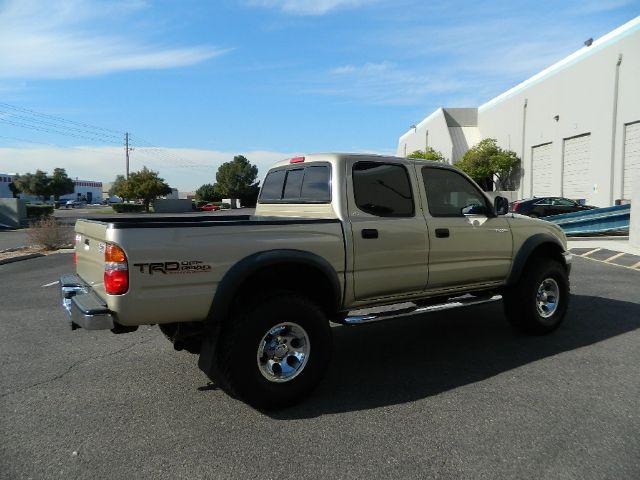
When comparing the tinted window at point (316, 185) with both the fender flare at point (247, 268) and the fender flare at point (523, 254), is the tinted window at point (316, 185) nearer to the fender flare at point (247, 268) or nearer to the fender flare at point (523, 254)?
the fender flare at point (247, 268)

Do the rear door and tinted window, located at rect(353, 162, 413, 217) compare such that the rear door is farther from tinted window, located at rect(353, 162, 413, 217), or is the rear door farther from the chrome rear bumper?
the chrome rear bumper

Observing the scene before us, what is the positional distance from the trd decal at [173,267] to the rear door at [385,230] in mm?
1385

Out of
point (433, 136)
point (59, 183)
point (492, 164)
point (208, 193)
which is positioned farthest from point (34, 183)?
point (492, 164)

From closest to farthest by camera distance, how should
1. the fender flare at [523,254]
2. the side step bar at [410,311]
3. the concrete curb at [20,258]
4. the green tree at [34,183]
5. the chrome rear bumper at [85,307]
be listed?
the chrome rear bumper at [85,307]
the side step bar at [410,311]
the fender flare at [523,254]
the concrete curb at [20,258]
the green tree at [34,183]

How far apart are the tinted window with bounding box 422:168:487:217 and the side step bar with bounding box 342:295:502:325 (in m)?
0.91

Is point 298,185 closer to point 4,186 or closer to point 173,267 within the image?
point 173,267

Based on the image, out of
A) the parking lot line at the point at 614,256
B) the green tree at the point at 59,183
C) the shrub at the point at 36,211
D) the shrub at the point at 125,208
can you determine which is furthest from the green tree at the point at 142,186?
the parking lot line at the point at 614,256

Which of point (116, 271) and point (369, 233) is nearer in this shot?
point (116, 271)

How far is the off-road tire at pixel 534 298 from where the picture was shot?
5867mm

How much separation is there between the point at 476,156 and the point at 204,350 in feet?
144

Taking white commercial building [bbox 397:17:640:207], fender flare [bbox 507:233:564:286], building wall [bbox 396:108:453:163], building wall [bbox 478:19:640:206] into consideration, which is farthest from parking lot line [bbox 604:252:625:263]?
building wall [bbox 396:108:453:163]

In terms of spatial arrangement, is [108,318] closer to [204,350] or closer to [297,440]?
[204,350]

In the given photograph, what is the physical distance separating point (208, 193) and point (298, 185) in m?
89.7

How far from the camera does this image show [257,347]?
3.91 m
